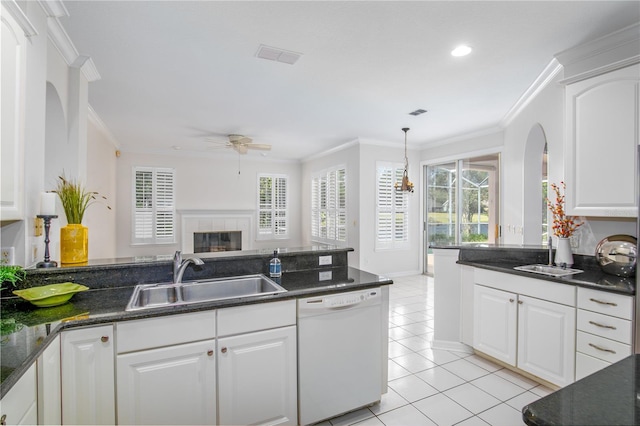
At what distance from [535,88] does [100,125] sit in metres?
5.93

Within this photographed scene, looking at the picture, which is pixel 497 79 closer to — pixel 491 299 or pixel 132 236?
pixel 491 299

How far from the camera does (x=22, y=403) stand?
1.10 meters

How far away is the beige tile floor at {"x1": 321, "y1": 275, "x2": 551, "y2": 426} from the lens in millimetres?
2141

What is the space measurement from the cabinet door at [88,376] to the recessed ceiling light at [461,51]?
314 cm

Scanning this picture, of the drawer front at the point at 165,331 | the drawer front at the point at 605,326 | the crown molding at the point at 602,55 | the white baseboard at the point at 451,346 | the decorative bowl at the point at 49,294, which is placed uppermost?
the crown molding at the point at 602,55

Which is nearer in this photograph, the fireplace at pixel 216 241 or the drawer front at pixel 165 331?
the drawer front at pixel 165 331

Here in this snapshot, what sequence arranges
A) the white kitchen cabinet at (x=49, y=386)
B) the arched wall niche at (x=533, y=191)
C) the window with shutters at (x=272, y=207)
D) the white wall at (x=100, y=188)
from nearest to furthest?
the white kitchen cabinet at (x=49, y=386) → the arched wall niche at (x=533, y=191) → the white wall at (x=100, y=188) → the window with shutters at (x=272, y=207)

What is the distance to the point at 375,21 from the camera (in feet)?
7.33

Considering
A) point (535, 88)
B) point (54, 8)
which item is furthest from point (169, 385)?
point (535, 88)

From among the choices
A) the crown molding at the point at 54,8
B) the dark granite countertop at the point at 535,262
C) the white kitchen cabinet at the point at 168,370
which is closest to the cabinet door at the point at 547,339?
the dark granite countertop at the point at 535,262

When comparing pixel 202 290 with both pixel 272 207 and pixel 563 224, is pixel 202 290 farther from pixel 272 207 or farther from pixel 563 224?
pixel 272 207

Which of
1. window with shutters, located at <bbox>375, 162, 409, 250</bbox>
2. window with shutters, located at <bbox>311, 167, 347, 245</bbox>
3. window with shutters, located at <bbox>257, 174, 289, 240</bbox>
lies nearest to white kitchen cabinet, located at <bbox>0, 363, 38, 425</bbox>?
window with shutters, located at <bbox>375, 162, 409, 250</bbox>

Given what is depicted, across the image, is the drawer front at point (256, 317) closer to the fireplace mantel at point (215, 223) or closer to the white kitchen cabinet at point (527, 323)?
the white kitchen cabinet at point (527, 323)

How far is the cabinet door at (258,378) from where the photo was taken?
1.74 m
